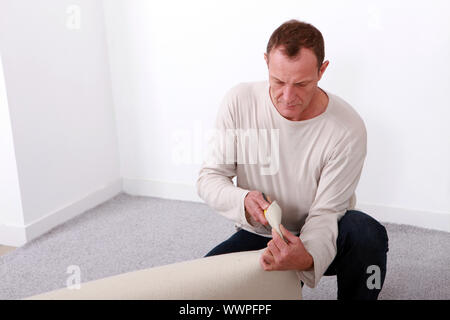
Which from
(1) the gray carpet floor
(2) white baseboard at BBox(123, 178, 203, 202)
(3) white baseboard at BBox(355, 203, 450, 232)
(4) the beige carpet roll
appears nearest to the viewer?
(4) the beige carpet roll

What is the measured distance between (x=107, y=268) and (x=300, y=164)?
3.22 feet

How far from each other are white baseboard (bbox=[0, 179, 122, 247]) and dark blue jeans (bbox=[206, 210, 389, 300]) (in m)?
1.44

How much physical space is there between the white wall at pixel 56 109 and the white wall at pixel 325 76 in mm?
146

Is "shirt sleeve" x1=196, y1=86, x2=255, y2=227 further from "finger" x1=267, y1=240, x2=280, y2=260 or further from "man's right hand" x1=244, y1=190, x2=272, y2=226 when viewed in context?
"finger" x1=267, y1=240, x2=280, y2=260

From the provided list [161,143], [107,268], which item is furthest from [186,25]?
[107,268]

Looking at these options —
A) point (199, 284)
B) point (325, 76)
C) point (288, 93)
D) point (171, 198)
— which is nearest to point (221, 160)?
point (288, 93)

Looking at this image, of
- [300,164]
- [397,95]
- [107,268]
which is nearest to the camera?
[300,164]

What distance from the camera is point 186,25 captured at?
8.07ft

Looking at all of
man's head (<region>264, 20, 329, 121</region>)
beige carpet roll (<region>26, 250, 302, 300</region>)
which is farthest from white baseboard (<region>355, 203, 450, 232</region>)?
beige carpet roll (<region>26, 250, 302, 300</region>)

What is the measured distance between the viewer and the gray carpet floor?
72.9 inches

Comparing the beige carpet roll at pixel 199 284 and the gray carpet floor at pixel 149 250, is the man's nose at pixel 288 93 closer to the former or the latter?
the beige carpet roll at pixel 199 284

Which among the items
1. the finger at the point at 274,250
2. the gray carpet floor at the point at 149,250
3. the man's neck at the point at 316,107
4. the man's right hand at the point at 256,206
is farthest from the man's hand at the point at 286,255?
the gray carpet floor at the point at 149,250

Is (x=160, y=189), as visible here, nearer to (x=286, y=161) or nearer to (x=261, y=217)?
(x=286, y=161)
